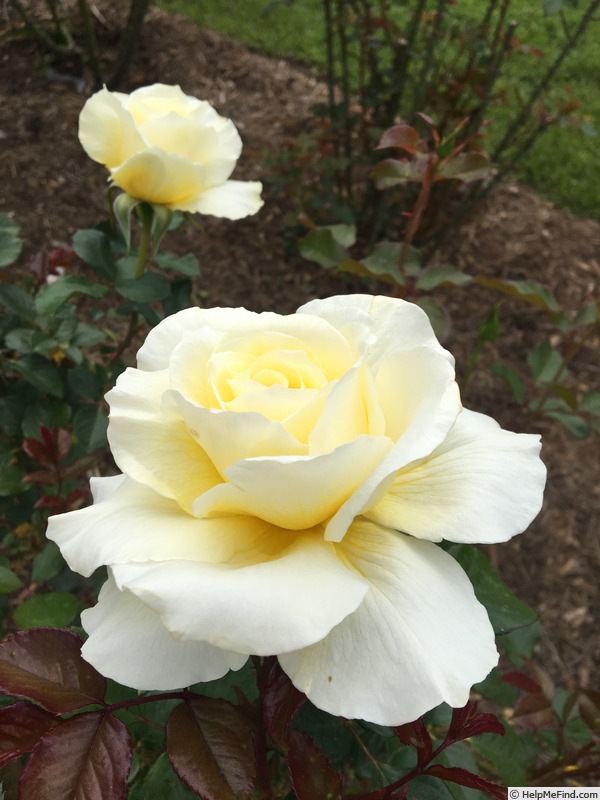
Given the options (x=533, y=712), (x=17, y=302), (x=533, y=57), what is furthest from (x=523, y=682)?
(x=533, y=57)

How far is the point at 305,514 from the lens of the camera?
19.2 inches

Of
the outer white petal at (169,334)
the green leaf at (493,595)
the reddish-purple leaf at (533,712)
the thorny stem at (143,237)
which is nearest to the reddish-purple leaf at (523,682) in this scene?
the reddish-purple leaf at (533,712)

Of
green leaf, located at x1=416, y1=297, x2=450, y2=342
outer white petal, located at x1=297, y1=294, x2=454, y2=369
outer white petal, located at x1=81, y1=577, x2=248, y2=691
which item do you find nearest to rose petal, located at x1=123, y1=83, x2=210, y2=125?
green leaf, located at x1=416, y1=297, x2=450, y2=342

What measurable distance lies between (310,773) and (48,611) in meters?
0.44

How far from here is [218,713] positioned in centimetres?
51

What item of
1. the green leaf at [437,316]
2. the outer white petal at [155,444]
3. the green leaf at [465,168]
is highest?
the green leaf at [465,168]

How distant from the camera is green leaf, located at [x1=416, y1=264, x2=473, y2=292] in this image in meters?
1.09

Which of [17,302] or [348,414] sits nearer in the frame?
[348,414]

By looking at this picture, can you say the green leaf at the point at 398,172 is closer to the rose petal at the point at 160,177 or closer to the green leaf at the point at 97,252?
the rose petal at the point at 160,177

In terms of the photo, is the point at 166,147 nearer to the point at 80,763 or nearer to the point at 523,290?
the point at 523,290

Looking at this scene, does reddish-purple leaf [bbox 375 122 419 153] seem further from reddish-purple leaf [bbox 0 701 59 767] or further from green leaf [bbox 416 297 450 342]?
reddish-purple leaf [bbox 0 701 59 767]

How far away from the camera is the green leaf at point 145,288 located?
1041 mm

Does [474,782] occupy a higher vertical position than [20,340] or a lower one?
higher

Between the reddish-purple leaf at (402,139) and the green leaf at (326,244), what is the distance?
0.87 ft
